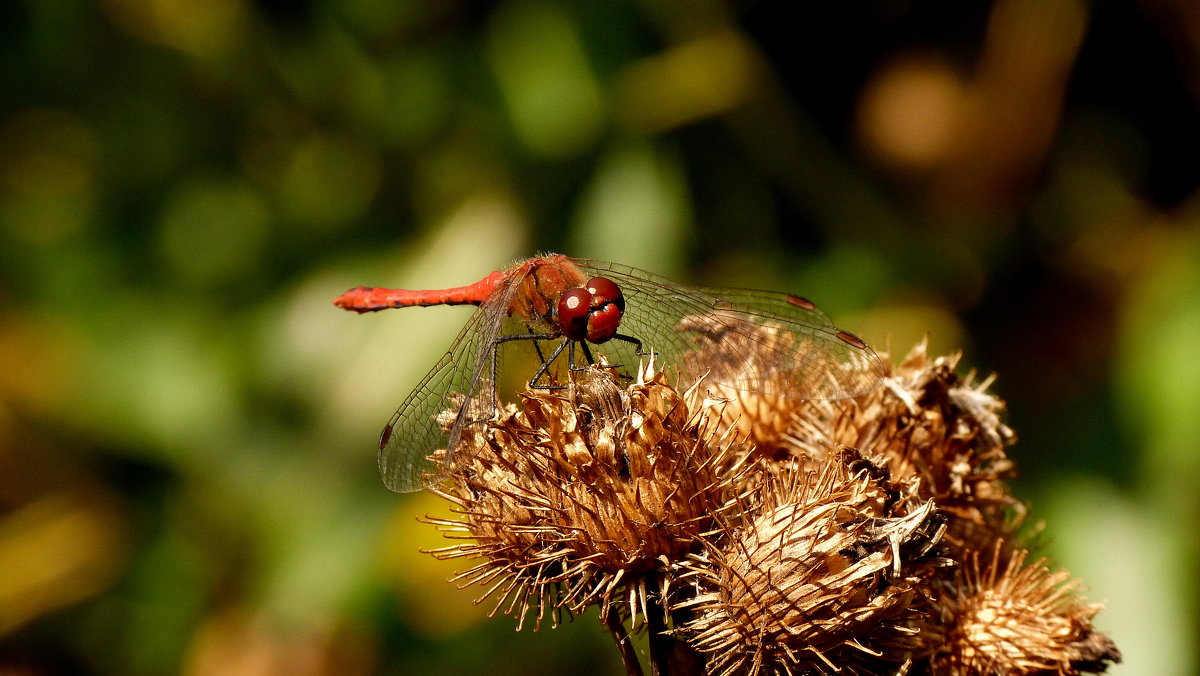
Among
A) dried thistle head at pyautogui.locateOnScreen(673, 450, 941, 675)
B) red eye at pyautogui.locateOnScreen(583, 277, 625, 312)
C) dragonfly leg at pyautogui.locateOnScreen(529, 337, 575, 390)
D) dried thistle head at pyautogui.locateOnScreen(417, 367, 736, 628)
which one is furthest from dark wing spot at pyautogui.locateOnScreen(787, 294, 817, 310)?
dried thistle head at pyautogui.locateOnScreen(673, 450, 941, 675)

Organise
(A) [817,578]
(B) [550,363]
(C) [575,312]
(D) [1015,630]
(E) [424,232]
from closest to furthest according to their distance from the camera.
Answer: (A) [817,578] → (D) [1015,630] → (B) [550,363] → (C) [575,312] → (E) [424,232]

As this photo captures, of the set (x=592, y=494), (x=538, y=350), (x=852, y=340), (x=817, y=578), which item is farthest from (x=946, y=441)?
(x=538, y=350)

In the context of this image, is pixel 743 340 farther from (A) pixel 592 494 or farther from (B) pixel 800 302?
(A) pixel 592 494

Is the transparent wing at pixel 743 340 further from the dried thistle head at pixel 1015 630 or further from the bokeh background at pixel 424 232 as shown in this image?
the bokeh background at pixel 424 232

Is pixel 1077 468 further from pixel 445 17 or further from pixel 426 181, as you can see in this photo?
pixel 445 17

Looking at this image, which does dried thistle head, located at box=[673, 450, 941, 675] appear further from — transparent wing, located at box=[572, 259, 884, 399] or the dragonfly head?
the dragonfly head

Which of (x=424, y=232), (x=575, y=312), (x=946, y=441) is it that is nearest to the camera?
(x=946, y=441)
